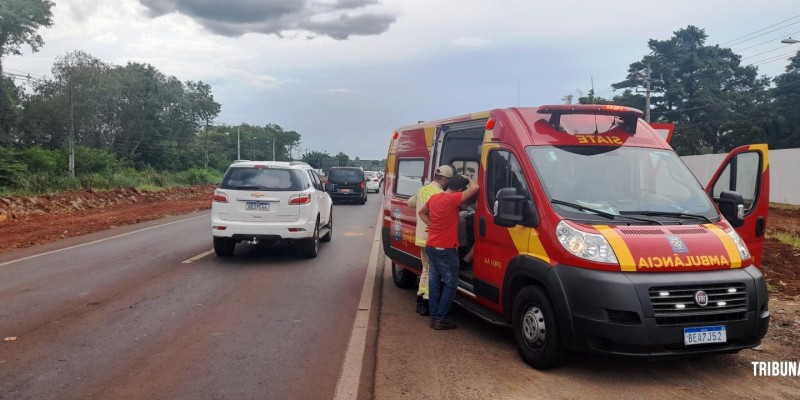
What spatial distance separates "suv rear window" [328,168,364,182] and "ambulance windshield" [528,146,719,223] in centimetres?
2257

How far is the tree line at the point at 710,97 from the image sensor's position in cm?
4641

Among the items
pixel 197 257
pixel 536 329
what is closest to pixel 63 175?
pixel 197 257

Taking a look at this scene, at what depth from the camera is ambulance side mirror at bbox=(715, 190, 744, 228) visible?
5.58m

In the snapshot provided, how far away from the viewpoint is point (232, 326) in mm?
6449

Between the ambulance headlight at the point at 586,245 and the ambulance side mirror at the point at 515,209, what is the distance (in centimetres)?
36

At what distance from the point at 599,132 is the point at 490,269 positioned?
1.70 metres

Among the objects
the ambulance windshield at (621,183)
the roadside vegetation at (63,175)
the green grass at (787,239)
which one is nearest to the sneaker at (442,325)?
the ambulance windshield at (621,183)

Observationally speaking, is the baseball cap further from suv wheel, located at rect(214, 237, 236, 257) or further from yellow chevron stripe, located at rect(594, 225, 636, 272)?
suv wheel, located at rect(214, 237, 236, 257)

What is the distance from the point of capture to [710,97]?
52.7 metres

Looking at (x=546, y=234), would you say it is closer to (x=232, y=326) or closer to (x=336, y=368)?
(x=336, y=368)

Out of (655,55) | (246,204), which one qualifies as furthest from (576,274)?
(655,55)

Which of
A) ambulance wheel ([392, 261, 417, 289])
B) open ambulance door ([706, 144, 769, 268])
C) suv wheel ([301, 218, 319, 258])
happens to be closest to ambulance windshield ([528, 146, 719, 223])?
open ambulance door ([706, 144, 769, 268])

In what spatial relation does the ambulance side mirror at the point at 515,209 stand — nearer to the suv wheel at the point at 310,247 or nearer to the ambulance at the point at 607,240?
the ambulance at the point at 607,240

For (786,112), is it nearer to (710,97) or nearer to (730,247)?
(710,97)
